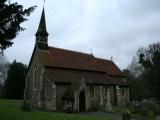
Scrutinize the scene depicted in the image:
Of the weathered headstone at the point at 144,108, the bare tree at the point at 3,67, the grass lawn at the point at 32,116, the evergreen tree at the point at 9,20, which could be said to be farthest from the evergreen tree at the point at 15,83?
the evergreen tree at the point at 9,20

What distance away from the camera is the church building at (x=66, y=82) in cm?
3506

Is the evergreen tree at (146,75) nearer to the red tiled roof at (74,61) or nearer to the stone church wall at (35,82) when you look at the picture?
the red tiled roof at (74,61)

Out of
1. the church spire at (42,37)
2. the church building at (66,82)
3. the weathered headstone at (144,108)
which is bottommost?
the weathered headstone at (144,108)

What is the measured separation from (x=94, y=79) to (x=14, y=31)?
26.8 meters

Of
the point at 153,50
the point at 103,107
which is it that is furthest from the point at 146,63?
the point at 103,107

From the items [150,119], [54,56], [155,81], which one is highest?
[54,56]

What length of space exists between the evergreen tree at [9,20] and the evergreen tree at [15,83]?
40.4m

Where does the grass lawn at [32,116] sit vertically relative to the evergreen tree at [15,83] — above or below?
below

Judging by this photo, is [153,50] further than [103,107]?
Yes

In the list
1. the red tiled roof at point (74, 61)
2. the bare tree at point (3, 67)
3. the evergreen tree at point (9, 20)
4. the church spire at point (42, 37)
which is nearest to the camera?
the evergreen tree at point (9, 20)

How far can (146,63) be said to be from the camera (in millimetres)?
59188

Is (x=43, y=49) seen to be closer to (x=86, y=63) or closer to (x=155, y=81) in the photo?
(x=86, y=63)

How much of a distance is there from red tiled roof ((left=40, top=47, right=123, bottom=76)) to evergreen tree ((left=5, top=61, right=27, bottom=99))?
16.9 meters

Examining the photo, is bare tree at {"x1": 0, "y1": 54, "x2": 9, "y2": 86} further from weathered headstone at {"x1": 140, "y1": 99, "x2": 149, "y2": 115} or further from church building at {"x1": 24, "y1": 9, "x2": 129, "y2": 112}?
weathered headstone at {"x1": 140, "y1": 99, "x2": 149, "y2": 115}
